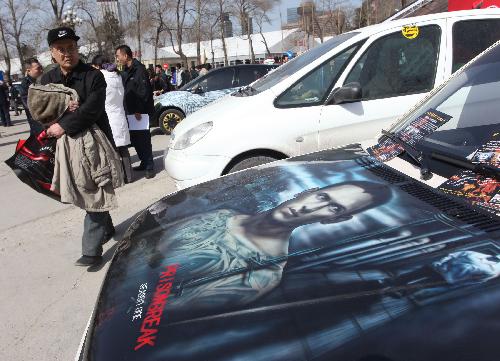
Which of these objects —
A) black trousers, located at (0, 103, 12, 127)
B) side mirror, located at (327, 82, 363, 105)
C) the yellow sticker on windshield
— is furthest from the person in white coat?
black trousers, located at (0, 103, 12, 127)

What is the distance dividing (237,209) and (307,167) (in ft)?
1.89

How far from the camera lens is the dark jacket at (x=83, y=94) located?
11.0 ft

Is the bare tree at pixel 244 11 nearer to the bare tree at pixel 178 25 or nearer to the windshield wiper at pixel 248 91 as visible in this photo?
the bare tree at pixel 178 25

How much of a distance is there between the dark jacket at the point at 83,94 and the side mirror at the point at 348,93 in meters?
1.95

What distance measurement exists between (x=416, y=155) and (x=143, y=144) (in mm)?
5078

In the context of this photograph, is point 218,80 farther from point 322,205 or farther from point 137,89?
point 322,205

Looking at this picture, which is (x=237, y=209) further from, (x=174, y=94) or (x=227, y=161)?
(x=174, y=94)

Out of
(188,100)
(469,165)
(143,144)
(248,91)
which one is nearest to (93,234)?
(248,91)

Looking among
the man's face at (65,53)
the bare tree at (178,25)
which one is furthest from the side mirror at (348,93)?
the bare tree at (178,25)

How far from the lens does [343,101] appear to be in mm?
3859

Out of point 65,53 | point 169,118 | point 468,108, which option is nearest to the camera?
point 468,108

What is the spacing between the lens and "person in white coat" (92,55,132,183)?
5781 millimetres

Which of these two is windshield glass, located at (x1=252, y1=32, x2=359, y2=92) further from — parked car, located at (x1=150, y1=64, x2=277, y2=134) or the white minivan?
parked car, located at (x1=150, y1=64, x2=277, y2=134)

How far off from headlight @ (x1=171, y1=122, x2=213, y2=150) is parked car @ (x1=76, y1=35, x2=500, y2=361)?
5.68 ft
